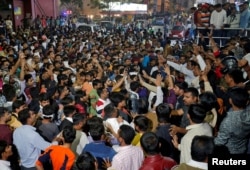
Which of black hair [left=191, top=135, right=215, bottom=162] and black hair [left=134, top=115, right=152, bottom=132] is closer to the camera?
black hair [left=191, top=135, right=215, bottom=162]

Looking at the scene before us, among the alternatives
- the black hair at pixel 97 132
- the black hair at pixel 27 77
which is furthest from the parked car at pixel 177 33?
the black hair at pixel 97 132

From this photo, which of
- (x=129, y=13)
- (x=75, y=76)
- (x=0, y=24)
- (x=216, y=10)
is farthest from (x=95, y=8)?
(x=75, y=76)

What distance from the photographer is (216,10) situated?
1062 cm

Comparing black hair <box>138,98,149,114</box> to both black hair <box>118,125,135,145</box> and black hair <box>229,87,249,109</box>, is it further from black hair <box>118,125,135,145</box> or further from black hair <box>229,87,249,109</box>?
black hair <box>229,87,249,109</box>

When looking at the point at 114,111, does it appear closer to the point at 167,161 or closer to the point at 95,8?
the point at 167,161

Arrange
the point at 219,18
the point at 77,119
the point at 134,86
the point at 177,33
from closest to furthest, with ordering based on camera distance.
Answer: the point at 77,119, the point at 134,86, the point at 219,18, the point at 177,33

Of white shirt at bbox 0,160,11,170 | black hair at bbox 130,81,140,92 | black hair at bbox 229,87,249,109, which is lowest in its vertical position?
white shirt at bbox 0,160,11,170

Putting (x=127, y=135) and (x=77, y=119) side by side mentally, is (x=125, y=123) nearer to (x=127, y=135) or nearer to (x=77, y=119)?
(x=77, y=119)

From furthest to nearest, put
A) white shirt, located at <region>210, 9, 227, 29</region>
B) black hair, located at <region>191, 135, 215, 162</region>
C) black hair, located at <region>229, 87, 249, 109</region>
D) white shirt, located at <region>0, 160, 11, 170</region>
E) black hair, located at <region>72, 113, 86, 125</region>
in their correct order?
white shirt, located at <region>210, 9, 227, 29</region> < black hair, located at <region>72, 113, 86, 125</region> < black hair, located at <region>229, 87, 249, 109</region> < white shirt, located at <region>0, 160, 11, 170</region> < black hair, located at <region>191, 135, 215, 162</region>

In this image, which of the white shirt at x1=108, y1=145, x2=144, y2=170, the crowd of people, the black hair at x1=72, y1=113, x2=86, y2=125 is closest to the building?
the crowd of people

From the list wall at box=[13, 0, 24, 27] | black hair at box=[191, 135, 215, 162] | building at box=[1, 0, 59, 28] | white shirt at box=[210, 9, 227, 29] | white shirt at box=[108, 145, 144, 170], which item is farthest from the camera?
wall at box=[13, 0, 24, 27]

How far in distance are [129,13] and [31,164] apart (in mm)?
45749

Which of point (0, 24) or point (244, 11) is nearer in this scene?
point (244, 11)

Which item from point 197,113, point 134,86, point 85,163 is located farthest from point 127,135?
point 134,86
